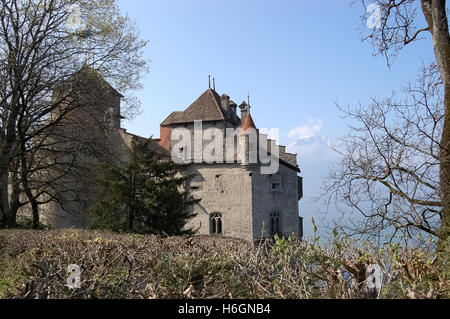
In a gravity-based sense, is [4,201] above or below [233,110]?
below

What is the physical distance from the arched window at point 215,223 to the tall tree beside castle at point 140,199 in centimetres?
1385

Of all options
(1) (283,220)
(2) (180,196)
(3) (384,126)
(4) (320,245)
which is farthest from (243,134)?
(4) (320,245)

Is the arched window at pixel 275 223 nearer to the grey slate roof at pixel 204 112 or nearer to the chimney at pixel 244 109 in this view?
the grey slate roof at pixel 204 112

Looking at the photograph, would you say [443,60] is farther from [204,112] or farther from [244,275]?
[204,112]

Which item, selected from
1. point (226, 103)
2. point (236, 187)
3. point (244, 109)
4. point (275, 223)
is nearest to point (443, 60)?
point (236, 187)

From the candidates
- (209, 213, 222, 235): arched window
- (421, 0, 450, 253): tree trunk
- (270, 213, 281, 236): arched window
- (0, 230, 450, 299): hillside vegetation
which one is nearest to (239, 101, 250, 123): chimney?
(270, 213, 281, 236): arched window

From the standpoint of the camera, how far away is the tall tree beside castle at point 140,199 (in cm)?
1683

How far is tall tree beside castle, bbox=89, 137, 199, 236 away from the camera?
16828 mm

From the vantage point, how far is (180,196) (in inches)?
712

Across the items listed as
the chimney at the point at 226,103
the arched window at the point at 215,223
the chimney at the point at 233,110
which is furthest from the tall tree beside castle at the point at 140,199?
the chimney at the point at 233,110

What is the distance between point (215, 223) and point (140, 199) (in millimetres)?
14975

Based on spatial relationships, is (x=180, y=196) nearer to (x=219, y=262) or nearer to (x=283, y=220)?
(x=219, y=262)

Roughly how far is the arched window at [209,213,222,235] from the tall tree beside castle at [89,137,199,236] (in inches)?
545

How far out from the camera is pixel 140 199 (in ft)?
58.4
